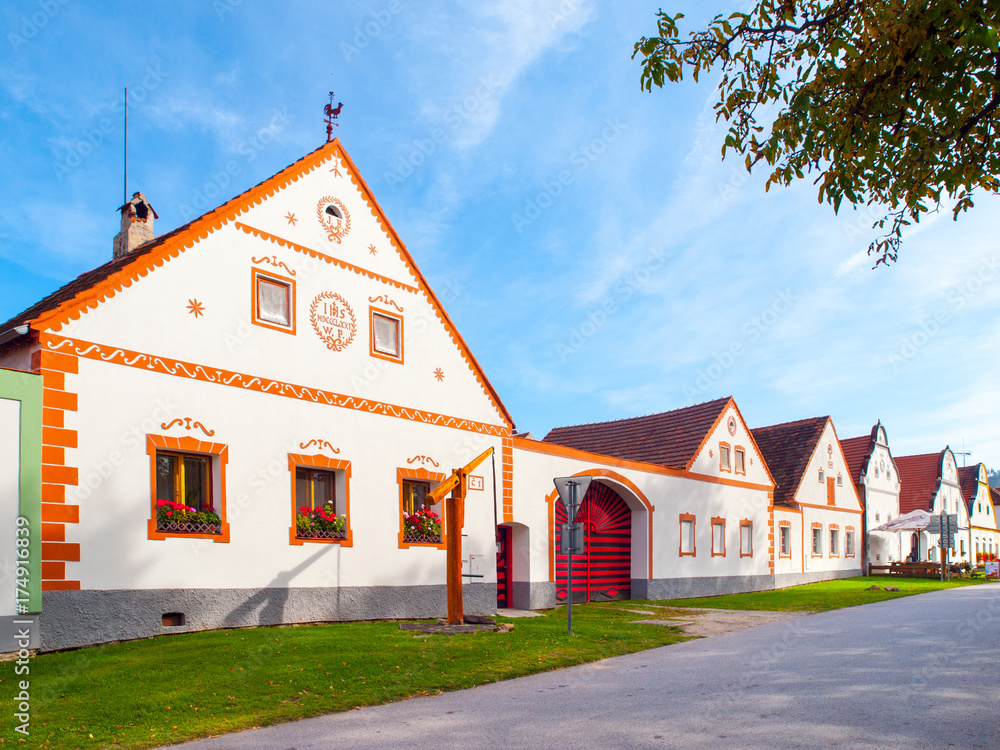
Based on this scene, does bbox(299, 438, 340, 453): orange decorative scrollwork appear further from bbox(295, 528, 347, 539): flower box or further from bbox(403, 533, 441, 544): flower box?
bbox(403, 533, 441, 544): flower box

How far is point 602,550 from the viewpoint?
80.3ft

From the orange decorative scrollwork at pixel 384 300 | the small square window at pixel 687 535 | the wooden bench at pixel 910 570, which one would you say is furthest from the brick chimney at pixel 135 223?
the wooden bench at pixel 910 570

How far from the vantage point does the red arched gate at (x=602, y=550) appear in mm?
23484

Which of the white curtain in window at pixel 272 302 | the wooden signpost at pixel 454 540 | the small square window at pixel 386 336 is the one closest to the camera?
the wooden signpost at pixel 454 540

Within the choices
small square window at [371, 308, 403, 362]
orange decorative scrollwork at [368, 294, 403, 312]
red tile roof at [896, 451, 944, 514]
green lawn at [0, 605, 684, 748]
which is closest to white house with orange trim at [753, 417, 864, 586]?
red tile roof at [896, 451, 944, 514]

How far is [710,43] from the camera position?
7.49 meters

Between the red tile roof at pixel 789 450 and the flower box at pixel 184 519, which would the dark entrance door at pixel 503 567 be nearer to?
the flower box at pixel 184 519

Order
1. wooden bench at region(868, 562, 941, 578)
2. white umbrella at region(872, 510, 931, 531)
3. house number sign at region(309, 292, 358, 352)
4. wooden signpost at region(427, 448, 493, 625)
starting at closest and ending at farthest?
wooden signpost at region(427, 448, 493, 625) → house number sign at region(309, 292, 358, 352) → wooden bench at region(868, 562, 941, 578) → white umbrella at region(872, 510, 931, 531)

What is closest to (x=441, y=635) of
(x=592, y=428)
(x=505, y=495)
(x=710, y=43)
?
(x=505, y=495)

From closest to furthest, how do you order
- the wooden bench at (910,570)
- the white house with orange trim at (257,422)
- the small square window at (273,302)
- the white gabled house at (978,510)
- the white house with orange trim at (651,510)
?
the white house with orange trim at (257,422) < the small square window at (273,302) < the white house with orange trim at (651,510) < the wooden bench at (910,570) < the white gabled house at (978,510)

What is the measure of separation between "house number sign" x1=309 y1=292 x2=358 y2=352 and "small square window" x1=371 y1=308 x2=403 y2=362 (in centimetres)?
63

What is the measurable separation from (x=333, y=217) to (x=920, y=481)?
48.6 m

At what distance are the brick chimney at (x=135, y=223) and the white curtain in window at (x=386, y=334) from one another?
5428mm

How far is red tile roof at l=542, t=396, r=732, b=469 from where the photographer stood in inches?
1131
